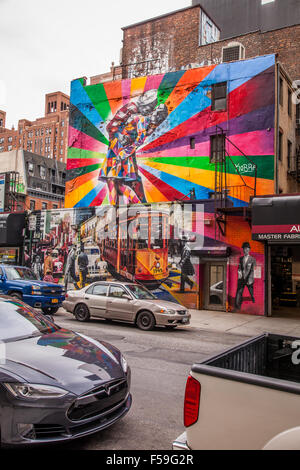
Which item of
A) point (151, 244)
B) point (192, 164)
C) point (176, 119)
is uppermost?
point (176, 119)

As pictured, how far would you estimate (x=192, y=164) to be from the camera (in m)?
20.9

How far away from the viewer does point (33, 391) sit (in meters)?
3.92

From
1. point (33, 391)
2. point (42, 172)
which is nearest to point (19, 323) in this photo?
point (33, 391)

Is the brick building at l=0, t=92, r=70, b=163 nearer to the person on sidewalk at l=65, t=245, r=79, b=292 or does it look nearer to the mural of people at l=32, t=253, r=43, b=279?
the mural of people at l=32, t=253, r=43, b=279

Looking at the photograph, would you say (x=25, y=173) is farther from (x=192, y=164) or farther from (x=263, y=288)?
(x=263, y=288)

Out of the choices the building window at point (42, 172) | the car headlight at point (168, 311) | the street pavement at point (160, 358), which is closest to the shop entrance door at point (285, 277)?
the street pavement at point (160, 358)

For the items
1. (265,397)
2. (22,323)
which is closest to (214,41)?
(22,323)

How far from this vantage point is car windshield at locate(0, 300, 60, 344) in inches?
205

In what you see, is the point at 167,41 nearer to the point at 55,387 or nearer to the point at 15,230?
the point at 15,230

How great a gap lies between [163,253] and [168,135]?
A: 6633 mm

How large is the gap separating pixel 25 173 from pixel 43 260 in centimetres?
3627

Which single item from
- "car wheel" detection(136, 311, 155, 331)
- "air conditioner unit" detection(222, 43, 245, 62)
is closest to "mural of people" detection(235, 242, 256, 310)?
"car wheel" detection(136, 311, 155, 331)

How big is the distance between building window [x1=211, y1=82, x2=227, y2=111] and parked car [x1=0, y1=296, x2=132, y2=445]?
17.6 m
